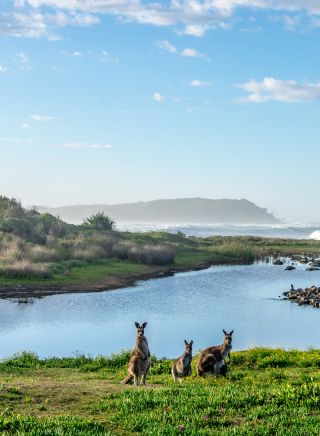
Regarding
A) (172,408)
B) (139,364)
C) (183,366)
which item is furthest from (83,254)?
(172,408)

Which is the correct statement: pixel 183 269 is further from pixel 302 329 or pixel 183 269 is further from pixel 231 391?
pixel 231 391

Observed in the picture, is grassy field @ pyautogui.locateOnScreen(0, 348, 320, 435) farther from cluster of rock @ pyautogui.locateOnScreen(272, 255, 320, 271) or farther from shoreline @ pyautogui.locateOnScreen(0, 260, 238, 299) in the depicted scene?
cluster of rock @ pyautogui.locateOnScreen(272, 255, 320, 271)

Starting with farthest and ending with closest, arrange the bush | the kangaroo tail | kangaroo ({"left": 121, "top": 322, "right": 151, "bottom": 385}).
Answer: the bush → the kangaroo tail → kangaroo ({"left": 121, "top": 322, "right": 151, "bottom": 385})

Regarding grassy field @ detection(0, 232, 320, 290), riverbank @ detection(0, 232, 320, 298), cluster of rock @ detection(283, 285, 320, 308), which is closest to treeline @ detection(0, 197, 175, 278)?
grassy field @ detection(0, 232, 320, 290)

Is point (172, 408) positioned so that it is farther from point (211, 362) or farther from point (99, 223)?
point (99, 223)

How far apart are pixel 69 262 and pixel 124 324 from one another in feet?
90.1

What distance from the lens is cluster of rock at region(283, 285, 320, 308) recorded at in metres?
51.6

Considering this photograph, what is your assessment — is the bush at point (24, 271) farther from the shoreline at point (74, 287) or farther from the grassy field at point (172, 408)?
the grassy field at point (172, 408)

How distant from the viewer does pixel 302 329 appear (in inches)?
1587

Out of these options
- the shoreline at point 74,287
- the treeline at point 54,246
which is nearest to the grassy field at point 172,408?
the shoreline at point 74,287

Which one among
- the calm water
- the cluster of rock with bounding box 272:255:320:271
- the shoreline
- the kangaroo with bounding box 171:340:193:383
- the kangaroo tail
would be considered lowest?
the calm water

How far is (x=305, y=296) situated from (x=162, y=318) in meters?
15.1

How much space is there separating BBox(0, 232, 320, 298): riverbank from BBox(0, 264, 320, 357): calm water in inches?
115

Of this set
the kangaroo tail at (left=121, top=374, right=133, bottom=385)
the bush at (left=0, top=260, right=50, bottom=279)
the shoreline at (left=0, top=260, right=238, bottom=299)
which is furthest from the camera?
the bush at (left=0, top=260, right=50, bottom=279)
